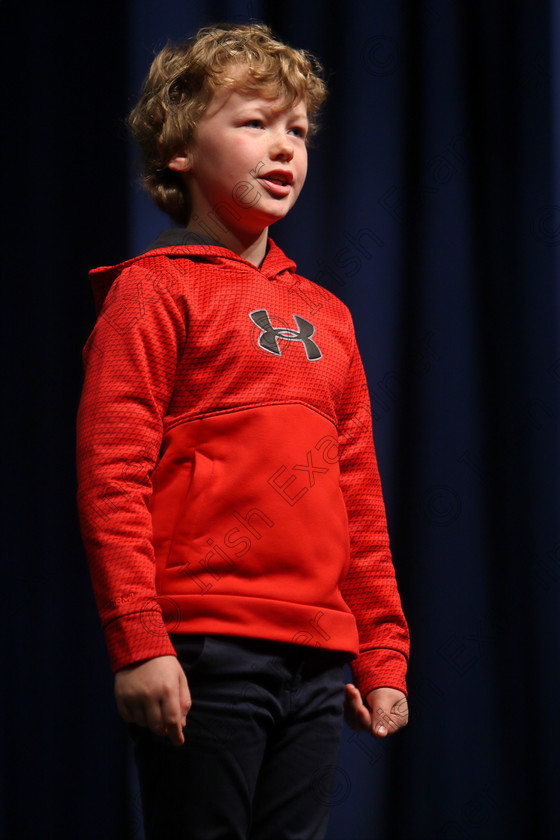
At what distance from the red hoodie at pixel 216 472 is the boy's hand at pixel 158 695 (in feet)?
0.05

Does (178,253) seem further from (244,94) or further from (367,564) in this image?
(367,564)

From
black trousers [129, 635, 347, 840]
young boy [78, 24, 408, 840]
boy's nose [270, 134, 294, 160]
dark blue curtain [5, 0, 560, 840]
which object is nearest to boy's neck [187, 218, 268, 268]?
young boy [78, 24, 408, 840]

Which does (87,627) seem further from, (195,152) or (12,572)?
(195,152)

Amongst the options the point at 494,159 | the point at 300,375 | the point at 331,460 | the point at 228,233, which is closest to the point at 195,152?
the point at 228,233

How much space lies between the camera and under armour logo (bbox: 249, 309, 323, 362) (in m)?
0.94

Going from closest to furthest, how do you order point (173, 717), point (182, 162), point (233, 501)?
point (173, 717), point (233, 501), point (182, 162)

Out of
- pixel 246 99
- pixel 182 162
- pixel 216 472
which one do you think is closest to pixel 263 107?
pixel 246 99

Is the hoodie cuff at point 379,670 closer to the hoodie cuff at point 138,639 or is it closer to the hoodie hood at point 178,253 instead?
the hoodie cuff at point 138,639

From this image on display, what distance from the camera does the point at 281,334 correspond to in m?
0.96

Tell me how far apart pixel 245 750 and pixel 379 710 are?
8.2 inches

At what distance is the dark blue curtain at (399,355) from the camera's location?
54.4 inches

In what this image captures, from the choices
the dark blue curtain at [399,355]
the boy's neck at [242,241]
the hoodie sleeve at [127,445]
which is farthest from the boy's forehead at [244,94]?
the dark blue curtain at [399,355]

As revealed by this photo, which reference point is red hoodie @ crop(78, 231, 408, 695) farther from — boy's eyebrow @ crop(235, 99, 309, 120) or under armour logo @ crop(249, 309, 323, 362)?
boy's eyebrow @ crop(235, 99, 309, 120)

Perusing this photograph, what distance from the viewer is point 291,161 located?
3.38 feet
